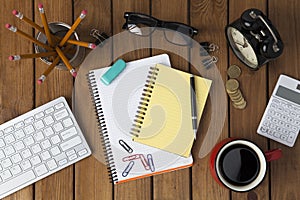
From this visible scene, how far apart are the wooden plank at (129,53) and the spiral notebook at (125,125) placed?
1 cm

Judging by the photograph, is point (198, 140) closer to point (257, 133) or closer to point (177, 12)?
point (257, 133)

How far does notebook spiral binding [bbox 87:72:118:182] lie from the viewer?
1083 millimetres

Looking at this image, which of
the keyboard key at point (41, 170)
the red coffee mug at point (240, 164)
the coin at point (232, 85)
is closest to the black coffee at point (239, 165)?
the red coffee mug at point (240, 164)

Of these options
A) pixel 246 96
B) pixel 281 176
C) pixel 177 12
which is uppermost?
pixel 177 12

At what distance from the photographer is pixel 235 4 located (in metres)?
1.10

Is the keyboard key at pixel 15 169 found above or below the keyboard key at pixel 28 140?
below

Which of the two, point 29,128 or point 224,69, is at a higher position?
point 224,69

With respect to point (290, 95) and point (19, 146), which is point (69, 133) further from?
point (290, 95)

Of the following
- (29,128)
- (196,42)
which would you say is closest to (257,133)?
(196,42)

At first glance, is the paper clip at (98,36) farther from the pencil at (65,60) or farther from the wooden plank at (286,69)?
the wooden plank at (286,69)

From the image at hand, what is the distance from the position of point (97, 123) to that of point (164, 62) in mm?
169

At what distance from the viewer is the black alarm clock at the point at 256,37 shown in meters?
0.97

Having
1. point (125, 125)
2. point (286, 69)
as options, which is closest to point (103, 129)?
point (125, 125)

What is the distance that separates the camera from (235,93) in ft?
3.51
